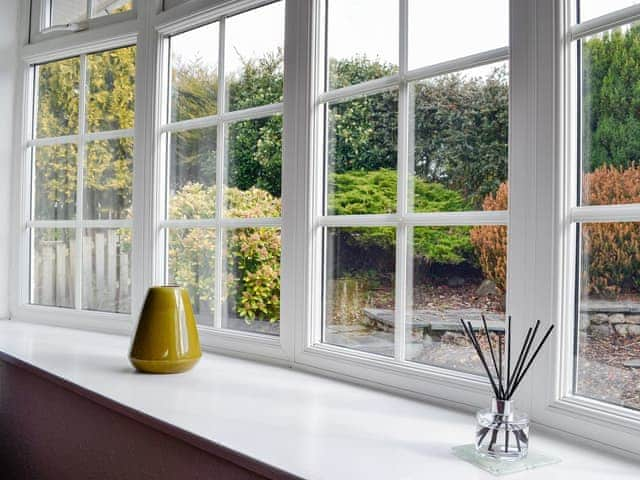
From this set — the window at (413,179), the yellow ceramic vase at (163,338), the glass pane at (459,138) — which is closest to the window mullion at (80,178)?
the yellow ceramic vase at (163,338)

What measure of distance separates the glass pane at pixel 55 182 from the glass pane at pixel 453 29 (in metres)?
1.69

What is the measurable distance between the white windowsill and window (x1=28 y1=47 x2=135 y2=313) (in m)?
0.57

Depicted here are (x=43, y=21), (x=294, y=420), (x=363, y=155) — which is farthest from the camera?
(x=43, y=21)

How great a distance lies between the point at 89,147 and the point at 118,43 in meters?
0.44

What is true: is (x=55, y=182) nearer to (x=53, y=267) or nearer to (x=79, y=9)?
(x=53, y=267)

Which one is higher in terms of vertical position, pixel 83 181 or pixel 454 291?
pixel 83 181

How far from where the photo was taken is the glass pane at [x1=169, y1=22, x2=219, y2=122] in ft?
7.27

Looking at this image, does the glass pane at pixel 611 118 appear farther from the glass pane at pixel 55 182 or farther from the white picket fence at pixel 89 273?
the glass pane at pixel 55 182

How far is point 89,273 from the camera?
2623 mm

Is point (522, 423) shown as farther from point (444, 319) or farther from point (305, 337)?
point (305, 337)

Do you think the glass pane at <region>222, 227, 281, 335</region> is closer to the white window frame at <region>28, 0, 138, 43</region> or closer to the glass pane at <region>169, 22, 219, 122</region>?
the glass pane at <region>169, 22, 219, 122</region>

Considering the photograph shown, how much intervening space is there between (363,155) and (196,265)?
0.83 meters

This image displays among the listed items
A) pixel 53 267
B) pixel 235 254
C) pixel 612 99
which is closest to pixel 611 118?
pixel 612 99

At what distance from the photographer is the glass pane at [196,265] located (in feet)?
7.22
